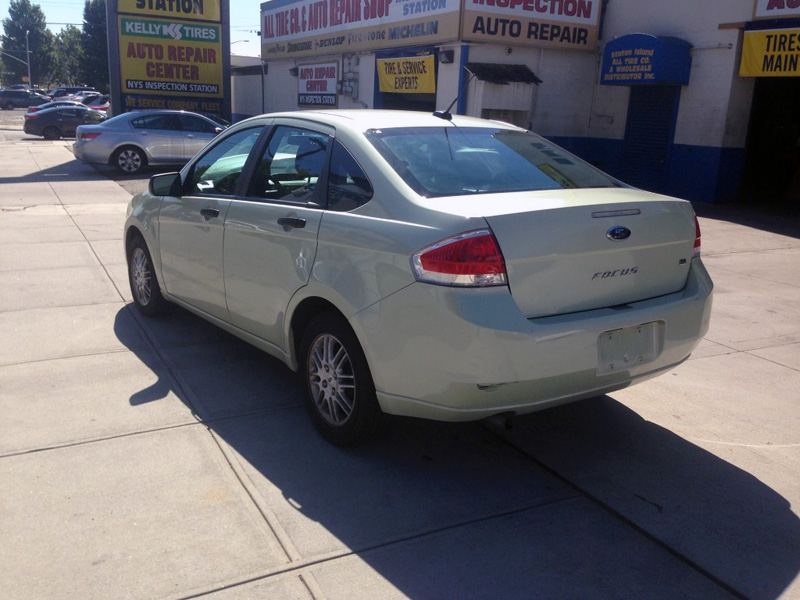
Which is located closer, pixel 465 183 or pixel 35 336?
pixel 465 183

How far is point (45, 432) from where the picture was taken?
4.11 metres

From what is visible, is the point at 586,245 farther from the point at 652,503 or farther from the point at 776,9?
the point at 776,9

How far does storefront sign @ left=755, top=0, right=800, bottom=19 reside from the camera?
44.3 ft

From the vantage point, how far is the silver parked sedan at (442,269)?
3.28m

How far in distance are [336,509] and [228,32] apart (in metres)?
22.8

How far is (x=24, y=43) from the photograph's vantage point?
11381 centimetres

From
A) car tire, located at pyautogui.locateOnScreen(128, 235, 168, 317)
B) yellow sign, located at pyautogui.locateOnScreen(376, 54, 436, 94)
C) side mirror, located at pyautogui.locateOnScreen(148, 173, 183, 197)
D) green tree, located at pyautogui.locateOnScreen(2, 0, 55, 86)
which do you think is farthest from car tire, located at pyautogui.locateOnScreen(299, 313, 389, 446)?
green tree, located at pyautogui.locateOnScreen(2, 0, 55, 86)

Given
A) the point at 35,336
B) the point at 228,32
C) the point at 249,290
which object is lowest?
the point at 35,336

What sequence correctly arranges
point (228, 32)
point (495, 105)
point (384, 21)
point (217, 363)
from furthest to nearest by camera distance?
point (228, 32) < point (384, 21) < point (495, 105) < point (217, 363)

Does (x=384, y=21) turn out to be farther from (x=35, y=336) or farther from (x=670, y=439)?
(x=670, y=439)

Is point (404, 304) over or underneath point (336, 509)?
over

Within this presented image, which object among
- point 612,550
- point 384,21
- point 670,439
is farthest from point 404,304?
point 384,21

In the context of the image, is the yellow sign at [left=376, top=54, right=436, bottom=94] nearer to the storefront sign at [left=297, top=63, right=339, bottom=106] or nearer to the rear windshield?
the storefront sign at [left=297, top=63, right=339, bottom=106]

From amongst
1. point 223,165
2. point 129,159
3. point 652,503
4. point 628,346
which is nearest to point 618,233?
point 628,346
